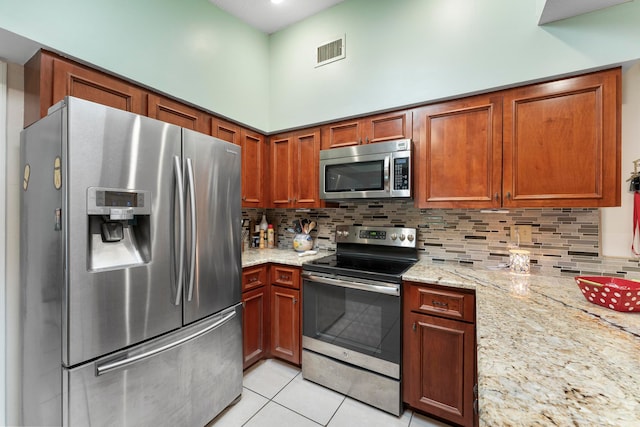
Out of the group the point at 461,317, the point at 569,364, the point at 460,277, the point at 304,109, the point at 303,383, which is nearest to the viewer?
the point at 569,364

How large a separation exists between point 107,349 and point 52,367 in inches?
9.0

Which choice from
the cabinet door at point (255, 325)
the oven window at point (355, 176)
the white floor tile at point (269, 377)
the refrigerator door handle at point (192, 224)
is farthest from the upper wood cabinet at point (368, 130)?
the white floor tile at point (269, 377)

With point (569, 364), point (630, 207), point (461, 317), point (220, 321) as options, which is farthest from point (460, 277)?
point (220, 321)

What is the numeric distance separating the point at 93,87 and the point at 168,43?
1.97 ft

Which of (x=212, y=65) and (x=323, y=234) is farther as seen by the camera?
(x=323, y=234)

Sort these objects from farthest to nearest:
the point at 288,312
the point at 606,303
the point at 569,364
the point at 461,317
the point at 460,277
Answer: the point at 288,312
the point at 460,277
the point at 461,317
the point at 606,303
the point at 569,364

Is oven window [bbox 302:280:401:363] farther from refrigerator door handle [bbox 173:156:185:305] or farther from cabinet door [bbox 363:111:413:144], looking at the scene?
cabinet door [bbox 363:111:413:144]

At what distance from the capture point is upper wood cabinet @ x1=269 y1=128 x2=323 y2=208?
2.40 m

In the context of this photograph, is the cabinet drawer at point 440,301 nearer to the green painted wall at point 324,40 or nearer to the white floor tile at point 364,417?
the white floor tile at point 364,417

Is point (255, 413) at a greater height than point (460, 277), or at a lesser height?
lesser

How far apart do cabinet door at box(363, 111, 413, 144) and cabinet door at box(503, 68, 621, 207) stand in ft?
2.00

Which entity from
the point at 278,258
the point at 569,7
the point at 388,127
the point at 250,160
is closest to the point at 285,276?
the point at 278,258

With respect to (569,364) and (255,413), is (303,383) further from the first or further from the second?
(569,364)

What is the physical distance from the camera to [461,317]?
1549 mm
